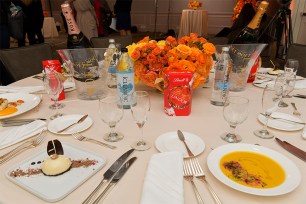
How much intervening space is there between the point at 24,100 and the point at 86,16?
9.66 feet

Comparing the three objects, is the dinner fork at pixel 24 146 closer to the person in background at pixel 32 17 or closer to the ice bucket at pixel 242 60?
the ice bucket at pixel 242 60

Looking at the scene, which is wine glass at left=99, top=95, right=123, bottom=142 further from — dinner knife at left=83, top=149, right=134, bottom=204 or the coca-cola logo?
the coca-cola logo

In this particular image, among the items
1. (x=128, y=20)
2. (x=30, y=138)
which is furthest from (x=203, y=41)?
(x=128, y=20)

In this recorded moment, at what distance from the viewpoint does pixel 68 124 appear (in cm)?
91

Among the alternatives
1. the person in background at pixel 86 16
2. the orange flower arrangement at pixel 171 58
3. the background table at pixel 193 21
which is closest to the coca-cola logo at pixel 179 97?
the orange flower arrangement at pixel 171 58

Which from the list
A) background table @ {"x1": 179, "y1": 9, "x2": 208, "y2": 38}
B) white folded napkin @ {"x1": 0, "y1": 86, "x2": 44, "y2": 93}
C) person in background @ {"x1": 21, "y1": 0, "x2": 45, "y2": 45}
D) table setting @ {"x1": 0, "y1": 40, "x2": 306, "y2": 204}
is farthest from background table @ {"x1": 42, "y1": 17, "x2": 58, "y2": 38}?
table setting @ {"x1": 0, "y1": 40, "x2": 306, "y2": 204}

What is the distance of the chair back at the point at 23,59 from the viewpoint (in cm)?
163

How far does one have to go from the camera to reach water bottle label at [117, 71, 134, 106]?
0.97m

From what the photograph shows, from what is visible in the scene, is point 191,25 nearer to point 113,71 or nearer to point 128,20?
point 128,20

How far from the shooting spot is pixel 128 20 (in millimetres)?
4770

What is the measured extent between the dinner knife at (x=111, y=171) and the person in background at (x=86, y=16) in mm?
3452

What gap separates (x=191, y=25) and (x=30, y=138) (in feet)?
15.0

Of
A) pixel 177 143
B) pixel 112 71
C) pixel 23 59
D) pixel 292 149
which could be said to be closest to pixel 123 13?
pixel 23 59

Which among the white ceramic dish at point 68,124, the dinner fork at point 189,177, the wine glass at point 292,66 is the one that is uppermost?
the wine glass at point 292,66
